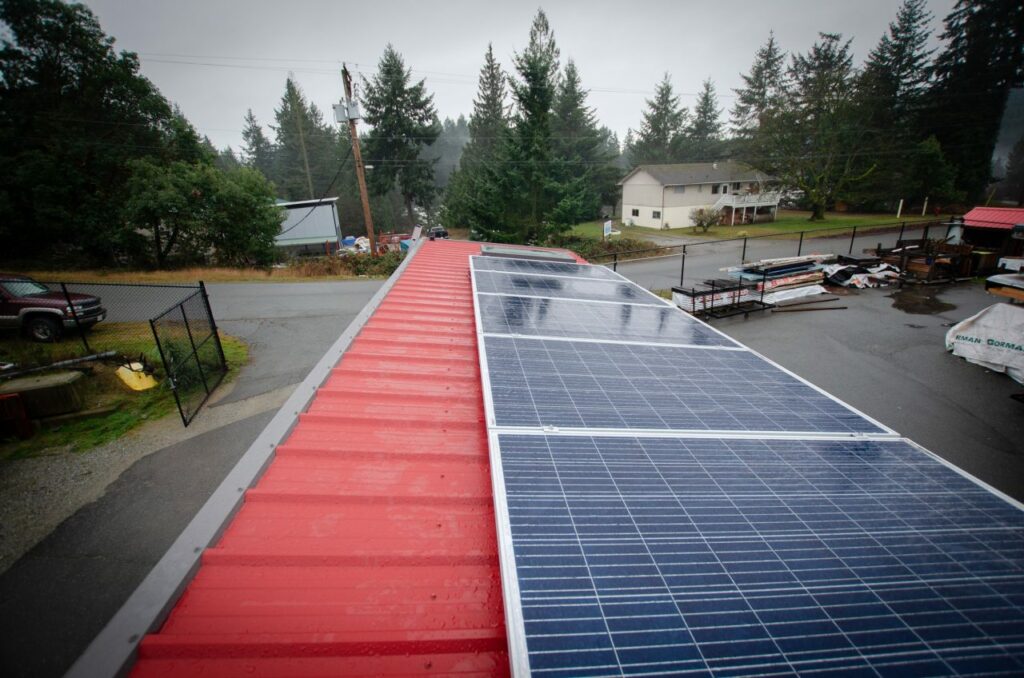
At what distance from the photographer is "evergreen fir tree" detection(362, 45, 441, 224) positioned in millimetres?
48812

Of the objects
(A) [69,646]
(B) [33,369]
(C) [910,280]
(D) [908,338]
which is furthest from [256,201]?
(C) [910,280]

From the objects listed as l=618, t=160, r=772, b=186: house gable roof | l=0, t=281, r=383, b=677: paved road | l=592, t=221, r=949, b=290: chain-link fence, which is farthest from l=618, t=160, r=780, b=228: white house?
l=0, t=281, r=383, b=677: paved road

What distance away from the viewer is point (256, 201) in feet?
85.6

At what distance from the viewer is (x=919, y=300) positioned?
16.3 meters

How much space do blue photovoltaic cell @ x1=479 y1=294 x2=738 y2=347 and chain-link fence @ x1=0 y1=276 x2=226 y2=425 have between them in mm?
7708

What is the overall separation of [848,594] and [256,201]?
31.5 meters

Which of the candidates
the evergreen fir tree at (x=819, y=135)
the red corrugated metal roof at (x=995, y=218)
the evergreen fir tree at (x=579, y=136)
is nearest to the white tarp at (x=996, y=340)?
the red corrugated metal roof at (x=995, y=218)

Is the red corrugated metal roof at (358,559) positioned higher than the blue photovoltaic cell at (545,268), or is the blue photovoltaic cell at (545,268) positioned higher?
the blue photovoltaic cell at (545,268)

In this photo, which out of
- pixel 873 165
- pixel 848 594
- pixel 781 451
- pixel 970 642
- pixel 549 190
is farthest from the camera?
pixel 873 165

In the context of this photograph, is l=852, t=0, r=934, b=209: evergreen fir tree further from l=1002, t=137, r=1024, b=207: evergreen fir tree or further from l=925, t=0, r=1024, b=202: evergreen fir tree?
l=1002, t=137, r=1024, b=207: evergreen fir tree

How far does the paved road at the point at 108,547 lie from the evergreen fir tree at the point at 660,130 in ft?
224

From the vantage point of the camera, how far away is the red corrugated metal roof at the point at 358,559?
2.02 m

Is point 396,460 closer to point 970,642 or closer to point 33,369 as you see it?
point 970,642

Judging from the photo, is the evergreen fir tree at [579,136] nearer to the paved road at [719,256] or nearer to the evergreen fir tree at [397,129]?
the evergreen fir tree at [397,129]
